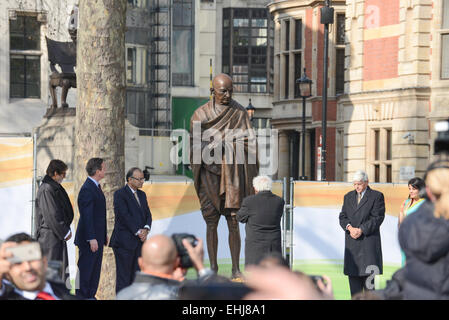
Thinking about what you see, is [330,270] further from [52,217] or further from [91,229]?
[52,217]

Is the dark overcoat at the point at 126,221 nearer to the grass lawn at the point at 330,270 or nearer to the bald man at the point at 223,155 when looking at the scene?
the bald man at the point at 223,155

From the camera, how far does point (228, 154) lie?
1215 centimetres

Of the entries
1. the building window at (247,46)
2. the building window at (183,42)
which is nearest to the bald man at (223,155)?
the building window at (183,42)

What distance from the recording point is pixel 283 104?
45594 mm

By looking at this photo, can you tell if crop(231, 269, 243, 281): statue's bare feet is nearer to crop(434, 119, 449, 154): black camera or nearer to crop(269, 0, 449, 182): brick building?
crop(434, 119, 449, 154): black camera

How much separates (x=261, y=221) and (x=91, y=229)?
189 centimetres

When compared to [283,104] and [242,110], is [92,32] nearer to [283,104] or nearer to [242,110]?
[242,110]

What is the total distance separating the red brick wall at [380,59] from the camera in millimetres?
30750

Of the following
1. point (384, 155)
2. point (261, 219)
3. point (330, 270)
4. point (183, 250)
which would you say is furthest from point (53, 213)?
point (384, 155)

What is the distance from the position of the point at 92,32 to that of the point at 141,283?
22.3ft

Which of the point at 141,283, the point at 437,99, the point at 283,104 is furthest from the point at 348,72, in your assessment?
the point at 141,283

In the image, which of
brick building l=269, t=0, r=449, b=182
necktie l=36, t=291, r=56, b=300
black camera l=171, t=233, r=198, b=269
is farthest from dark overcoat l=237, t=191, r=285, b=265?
brick building l=269, t=0, r=449, b=182

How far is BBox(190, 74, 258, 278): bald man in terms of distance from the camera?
12133 mm

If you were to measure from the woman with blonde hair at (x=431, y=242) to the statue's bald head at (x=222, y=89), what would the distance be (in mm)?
6427
